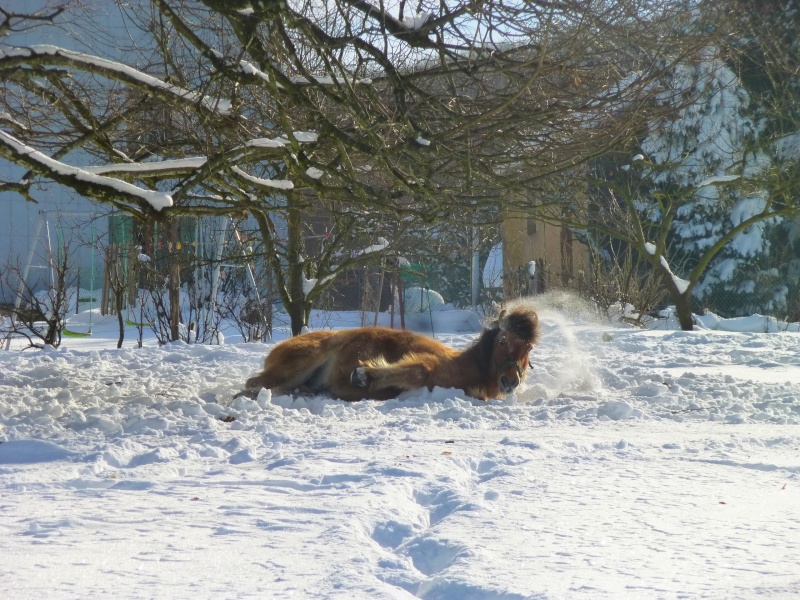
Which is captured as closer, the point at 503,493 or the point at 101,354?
the point at 503,493

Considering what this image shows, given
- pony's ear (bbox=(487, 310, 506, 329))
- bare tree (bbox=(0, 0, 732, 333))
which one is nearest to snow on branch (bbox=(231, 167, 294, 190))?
bare tree (bbox=(0, 0, 732, 333))

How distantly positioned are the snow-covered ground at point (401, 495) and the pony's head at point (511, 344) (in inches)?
13.0

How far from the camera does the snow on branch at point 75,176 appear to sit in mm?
6262

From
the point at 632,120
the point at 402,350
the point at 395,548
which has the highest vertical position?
the point at 632,120

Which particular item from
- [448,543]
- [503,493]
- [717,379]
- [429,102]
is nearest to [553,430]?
[503,493]

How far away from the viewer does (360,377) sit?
7711mm

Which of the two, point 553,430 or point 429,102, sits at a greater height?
point 429,102

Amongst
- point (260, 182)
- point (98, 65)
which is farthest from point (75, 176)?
point (260, 182)

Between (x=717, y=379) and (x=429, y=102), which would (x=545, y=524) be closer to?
(x=429, y=102)

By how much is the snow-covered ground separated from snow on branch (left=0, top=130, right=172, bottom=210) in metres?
1.61

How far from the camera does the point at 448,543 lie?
10.5 feet

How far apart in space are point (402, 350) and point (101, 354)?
496cm

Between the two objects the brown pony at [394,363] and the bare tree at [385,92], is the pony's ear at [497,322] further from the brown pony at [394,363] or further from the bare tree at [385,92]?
the bare tree at [385,92]

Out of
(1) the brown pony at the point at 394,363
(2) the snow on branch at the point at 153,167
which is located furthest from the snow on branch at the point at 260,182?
(1) the brown pony at the point at 394,363
